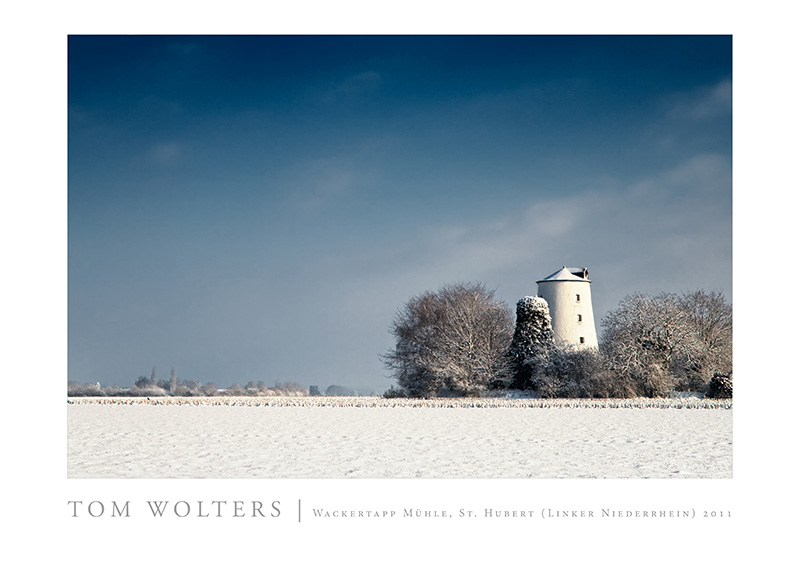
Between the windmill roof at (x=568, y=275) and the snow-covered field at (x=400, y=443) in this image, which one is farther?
the windmill roof at (x=568, y=275)

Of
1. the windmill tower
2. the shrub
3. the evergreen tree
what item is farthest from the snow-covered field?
the windmill tower

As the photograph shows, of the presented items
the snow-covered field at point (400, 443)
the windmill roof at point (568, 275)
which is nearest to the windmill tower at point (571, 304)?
the windmill roof at point (568, 275)

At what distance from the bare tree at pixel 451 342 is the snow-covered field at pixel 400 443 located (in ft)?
21.9

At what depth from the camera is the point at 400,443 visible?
934 centimetres

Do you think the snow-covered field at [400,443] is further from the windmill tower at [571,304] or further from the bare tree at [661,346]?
the windmill tower at [571,304]

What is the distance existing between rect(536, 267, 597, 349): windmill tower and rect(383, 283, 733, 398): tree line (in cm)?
145

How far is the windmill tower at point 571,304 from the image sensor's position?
2475cm

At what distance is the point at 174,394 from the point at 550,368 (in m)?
13.5

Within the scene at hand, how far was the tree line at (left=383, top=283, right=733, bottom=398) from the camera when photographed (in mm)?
21219
